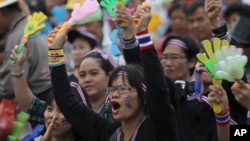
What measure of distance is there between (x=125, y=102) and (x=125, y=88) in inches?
4.0

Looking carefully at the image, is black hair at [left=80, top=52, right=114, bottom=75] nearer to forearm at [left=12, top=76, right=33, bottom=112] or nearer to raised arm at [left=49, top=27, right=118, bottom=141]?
forearm at [left=12, top=76, right=33, bottom=112]

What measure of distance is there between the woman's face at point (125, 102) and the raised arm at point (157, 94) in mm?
253

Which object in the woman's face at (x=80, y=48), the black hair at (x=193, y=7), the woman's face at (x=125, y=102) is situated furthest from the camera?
the black hair at (x=193, y=7)

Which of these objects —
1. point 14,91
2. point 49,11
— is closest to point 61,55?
point 14,91

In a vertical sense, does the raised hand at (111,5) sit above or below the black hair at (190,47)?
above

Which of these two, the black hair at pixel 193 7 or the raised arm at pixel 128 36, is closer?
the raised arm at pixel 128 36

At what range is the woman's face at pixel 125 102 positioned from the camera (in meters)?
6.04

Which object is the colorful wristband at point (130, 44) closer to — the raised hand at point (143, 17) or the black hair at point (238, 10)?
the raised hand at point (143, 17)

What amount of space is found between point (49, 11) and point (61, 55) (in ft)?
16.5

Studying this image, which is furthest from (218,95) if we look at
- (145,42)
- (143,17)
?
(143,17)

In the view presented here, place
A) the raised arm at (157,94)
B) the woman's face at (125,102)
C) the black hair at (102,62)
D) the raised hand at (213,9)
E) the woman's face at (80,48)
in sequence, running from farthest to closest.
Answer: the woman's face at (80,48) → the black hair at (102,62) → the raised hand at (213,9) → the woman's face at (125,102) → the raised arm at (157,94)

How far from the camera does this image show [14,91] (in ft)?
25.5

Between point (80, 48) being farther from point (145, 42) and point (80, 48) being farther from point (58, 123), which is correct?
point (145, 42)

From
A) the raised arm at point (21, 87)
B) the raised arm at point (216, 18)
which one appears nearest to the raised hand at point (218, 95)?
the raised arm at point (216, 18)
